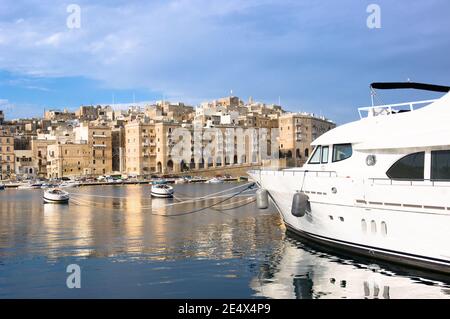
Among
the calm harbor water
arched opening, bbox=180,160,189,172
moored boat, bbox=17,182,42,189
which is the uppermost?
arched opening, bbox=180,160,189,172

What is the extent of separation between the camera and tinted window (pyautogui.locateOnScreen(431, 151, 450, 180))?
16062mm

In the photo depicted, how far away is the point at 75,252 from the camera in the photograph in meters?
21.6

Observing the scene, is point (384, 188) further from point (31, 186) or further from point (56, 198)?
point (31, 186)

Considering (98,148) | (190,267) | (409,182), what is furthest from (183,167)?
(409,182)

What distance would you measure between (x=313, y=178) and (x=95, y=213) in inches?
960

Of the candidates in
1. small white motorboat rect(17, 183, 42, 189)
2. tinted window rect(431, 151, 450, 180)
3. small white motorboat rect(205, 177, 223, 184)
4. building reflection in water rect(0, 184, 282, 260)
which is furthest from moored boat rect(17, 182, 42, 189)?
tinted window rect(431, 151, 450, 180)

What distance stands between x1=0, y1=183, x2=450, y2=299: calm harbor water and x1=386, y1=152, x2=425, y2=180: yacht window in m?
2.90

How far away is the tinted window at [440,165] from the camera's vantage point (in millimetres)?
16062

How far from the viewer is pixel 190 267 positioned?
1816 cm

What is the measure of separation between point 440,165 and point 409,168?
1099 mm

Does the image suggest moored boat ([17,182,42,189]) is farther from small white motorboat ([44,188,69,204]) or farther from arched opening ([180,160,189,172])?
small white motorboat ([44,188,69,204])

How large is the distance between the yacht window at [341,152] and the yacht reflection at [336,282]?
380cm

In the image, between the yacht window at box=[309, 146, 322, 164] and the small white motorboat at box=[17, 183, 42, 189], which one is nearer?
the yacht window at box=[309, 146, 322, 164]

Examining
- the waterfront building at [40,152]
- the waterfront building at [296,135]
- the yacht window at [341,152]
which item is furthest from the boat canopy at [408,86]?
the waterfront building at [40,152]
